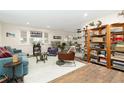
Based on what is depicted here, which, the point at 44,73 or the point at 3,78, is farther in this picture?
the point at 44,73

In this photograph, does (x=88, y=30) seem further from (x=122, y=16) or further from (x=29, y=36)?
(x=29, y=36)

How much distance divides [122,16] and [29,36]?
6392 millimetres

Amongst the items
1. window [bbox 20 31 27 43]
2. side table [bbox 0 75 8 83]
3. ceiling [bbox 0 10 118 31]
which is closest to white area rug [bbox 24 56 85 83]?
side table [bbox 0 75 8 83]

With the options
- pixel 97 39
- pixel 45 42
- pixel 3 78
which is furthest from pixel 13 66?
pixel 45 42

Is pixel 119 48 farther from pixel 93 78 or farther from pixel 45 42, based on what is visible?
pixel 45 42

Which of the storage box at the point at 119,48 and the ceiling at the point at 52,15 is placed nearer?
the storage box at the point at 119,48

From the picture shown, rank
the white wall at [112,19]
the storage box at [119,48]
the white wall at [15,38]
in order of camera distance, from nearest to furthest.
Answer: the storage box at [119,48]
the white wall at [112,19]
the white wall at [15,38]

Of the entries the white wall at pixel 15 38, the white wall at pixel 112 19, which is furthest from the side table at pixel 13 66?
the white wall at pixel 15 38

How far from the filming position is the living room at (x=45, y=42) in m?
2.92

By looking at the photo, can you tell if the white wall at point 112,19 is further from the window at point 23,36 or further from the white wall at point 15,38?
the window at point 23,36

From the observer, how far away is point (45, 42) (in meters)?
8.97

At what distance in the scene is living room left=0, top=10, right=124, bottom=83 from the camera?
292 cm

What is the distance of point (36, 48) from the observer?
26.4 ft
